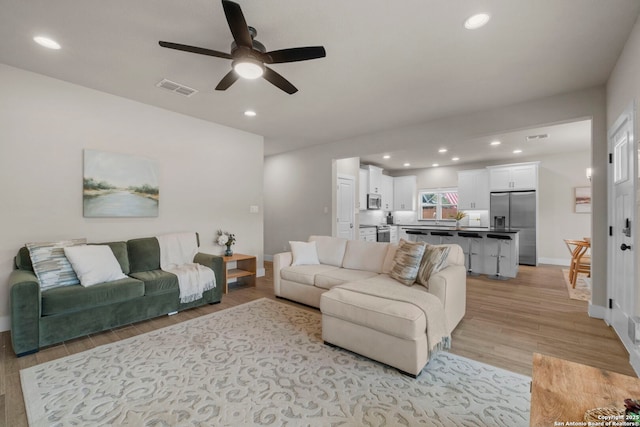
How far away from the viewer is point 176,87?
3.36 m

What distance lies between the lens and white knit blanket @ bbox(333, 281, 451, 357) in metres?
2.21

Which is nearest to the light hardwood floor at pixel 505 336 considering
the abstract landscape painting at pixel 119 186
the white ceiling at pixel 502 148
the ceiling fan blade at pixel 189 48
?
the abstract landscape painting at pixel 119 186

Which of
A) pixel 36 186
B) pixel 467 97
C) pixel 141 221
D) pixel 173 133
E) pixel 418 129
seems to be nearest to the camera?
pixel 36 186

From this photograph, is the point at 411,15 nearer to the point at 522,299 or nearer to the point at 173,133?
the point at 173,133

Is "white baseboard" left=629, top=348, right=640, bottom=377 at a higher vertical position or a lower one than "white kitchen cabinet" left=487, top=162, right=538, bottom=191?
lower

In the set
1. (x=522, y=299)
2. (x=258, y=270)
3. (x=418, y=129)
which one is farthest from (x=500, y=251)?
(x=258, y=270)

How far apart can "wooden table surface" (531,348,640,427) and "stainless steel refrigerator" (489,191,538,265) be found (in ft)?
22.1

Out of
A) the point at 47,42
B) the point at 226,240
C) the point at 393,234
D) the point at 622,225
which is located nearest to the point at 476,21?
the point at 622,225

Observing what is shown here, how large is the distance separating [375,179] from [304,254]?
486 cm

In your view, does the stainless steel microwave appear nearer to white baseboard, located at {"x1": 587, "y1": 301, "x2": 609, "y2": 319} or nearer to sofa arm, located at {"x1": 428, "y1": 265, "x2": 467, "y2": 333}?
sofa arm, located at {"x1": 428, "y1": 265, "x2": 467, "y2": 333}

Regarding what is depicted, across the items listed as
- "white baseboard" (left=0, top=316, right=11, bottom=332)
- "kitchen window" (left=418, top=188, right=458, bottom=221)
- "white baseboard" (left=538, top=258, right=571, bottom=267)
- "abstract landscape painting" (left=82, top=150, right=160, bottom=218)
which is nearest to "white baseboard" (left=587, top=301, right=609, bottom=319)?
"white baseboard" (left=538, top=258, right=571, bottom=267)

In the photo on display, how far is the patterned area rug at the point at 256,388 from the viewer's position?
171cm

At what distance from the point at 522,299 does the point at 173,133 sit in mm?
5652

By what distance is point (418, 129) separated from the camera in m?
4.67
